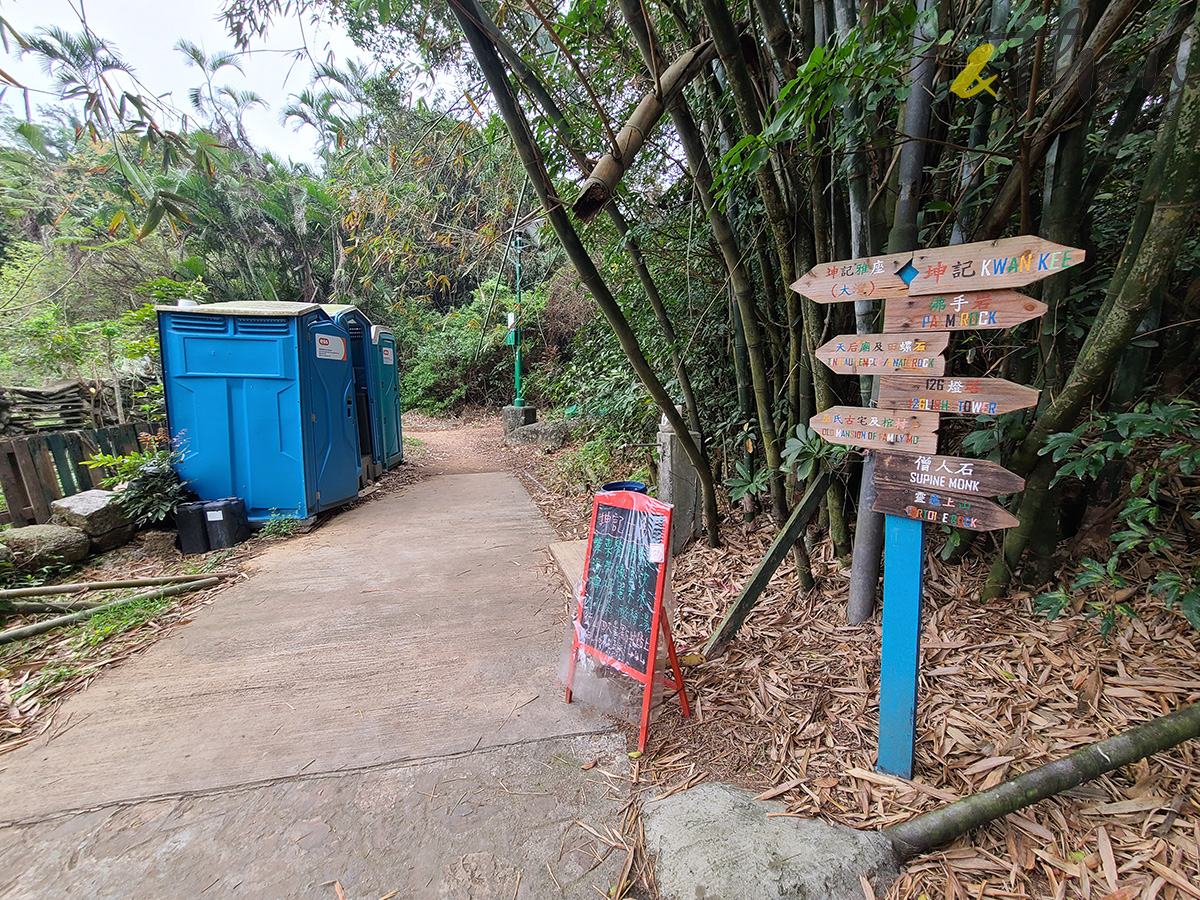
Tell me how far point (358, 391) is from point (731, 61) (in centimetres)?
629

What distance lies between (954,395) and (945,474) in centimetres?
26

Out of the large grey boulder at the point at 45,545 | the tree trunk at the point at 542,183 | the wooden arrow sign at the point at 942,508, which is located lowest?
the large grey boulder at the point at 45,545

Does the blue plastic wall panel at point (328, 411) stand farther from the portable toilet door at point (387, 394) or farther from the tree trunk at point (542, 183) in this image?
the tree trunk at point (542, 183)

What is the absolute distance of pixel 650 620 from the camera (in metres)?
2.22

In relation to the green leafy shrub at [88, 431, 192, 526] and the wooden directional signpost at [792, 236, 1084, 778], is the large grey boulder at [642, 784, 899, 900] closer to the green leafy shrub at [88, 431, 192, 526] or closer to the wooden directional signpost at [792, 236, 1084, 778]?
the wooden directional signpost at [792, 236, 1084, 778]

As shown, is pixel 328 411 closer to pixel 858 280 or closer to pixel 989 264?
pixel 858 280

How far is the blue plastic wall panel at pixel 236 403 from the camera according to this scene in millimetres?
4809

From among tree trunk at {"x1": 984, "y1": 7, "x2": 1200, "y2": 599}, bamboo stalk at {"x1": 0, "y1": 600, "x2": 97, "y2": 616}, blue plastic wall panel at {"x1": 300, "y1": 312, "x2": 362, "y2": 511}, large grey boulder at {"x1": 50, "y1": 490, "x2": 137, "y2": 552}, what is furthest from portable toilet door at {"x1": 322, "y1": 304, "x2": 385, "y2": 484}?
tree trunk at {"x1": 984, "y1": 7, "x2": 1200, "y2": 599}

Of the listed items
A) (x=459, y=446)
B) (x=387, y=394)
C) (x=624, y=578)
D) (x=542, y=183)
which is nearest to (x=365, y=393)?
(x=387, y=394)

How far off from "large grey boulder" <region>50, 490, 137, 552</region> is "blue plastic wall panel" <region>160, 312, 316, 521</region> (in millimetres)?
582

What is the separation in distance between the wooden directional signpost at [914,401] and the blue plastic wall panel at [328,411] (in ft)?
16.3

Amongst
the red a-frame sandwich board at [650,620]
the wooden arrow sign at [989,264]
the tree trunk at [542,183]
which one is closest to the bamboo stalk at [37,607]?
the red a-frame sandwich board at [650,620]

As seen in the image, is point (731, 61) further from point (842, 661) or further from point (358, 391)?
point (358, 391)

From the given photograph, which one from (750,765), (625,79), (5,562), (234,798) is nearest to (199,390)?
(5,562)
